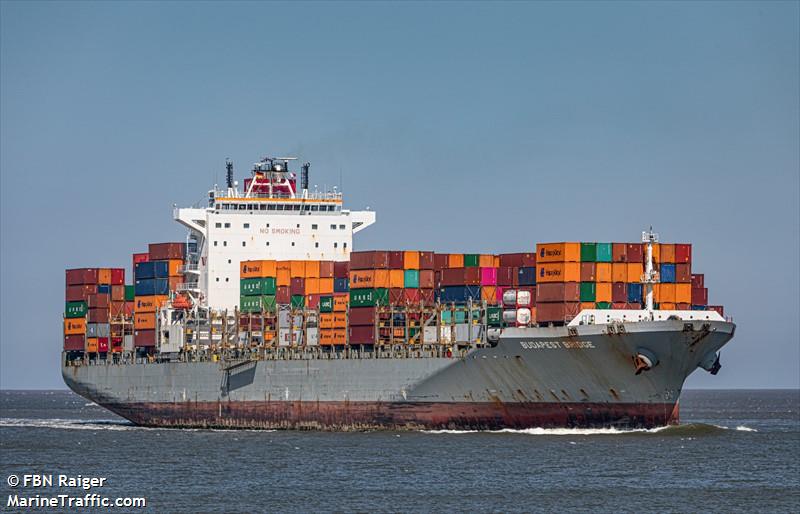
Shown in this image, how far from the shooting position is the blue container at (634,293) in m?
59.6

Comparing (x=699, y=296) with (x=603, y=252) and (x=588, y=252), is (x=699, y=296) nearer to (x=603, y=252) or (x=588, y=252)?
(x=603, y=252)

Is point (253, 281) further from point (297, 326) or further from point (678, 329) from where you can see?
point (678, 329)

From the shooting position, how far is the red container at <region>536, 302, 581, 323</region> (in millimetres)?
59094

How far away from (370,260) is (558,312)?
391 inches

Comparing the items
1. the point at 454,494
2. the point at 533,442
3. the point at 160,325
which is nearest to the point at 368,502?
the point at 454,494

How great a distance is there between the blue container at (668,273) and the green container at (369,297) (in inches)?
472

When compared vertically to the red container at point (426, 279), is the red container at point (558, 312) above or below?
below

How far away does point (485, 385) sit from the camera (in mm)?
61125

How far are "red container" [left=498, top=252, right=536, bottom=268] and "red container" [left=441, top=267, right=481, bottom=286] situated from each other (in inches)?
52.8

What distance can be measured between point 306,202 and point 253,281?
6.01 meters

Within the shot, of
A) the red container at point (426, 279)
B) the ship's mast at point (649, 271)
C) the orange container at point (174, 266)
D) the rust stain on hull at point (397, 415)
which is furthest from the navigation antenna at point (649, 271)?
the orange container at point (174, 266)

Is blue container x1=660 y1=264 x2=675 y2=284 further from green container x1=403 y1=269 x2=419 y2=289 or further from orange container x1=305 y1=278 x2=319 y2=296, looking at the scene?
orange container x1=305 y1=278 x2=319 y2=296

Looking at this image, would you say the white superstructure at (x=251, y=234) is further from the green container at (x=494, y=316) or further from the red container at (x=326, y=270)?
the green container at (x=494, y=316)

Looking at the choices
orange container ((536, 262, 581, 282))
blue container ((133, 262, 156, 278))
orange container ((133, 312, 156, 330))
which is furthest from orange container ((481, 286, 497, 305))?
blue container ((133, 262, 156, 278))
